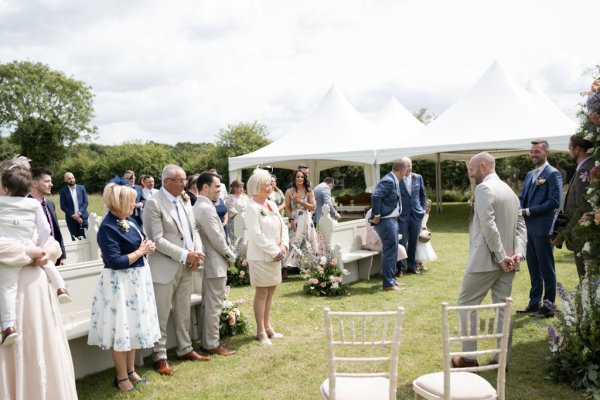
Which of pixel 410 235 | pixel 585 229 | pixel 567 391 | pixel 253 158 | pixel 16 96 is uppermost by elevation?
pixel 16 96

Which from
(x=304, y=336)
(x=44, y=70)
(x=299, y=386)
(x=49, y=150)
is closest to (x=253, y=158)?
(x=304, y=336)

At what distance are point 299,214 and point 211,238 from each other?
3.94 meters

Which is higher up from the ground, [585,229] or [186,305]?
[585,229]

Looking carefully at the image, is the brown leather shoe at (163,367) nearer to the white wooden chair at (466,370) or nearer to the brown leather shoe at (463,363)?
the white wooden chair at (466,370)

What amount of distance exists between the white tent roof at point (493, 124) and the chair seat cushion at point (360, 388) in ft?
43.2

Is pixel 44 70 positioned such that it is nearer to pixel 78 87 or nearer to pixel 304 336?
pixel 78 87

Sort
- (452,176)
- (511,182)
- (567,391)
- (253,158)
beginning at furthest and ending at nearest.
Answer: (452,176), (511,182), (253,158), (567,391)

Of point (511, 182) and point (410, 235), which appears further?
point (511, 182)

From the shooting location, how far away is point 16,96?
46219mm

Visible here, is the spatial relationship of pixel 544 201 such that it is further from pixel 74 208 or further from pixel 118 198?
pixel 74 208

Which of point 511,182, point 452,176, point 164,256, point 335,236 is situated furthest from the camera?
point 452,176

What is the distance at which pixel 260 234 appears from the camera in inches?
211

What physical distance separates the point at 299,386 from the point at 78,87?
50272mm

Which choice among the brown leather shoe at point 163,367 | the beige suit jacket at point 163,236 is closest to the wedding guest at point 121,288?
the beige suit jacket at point 163,236
